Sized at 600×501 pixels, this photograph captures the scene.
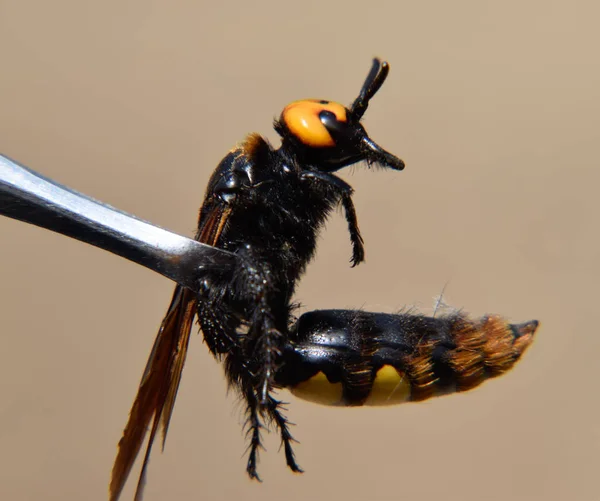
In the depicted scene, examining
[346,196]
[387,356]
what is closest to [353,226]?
[346,196]

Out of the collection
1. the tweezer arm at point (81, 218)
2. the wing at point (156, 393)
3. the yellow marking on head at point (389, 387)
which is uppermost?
the tweezer arm at point (81, 218)

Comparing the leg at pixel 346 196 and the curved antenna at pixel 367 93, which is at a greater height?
the curved antenna at pixel 367 93

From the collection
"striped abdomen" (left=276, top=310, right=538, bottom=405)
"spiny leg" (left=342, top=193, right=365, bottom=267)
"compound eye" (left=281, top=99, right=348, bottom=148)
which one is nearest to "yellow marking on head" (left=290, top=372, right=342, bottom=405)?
"striped abdomen" (left=276, top=310, right=538, bottom=405)

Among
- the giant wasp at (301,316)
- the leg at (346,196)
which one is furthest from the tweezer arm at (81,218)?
the leg at (346,196)

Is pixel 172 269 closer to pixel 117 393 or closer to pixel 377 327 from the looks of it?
pixel 377 327

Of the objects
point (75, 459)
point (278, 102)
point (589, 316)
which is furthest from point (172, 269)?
point (278, 102)

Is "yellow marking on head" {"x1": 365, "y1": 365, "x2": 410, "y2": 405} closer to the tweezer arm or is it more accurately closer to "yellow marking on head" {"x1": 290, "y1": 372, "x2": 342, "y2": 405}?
"yellow marking on head" {"x1": 290, "y1": 372, "x2": 342, "y2": 405}

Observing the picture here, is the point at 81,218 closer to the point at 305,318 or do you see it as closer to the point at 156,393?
the point at 156,393

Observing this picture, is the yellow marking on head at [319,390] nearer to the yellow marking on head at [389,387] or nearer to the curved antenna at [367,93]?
the yellow marking on head at [389,387]
